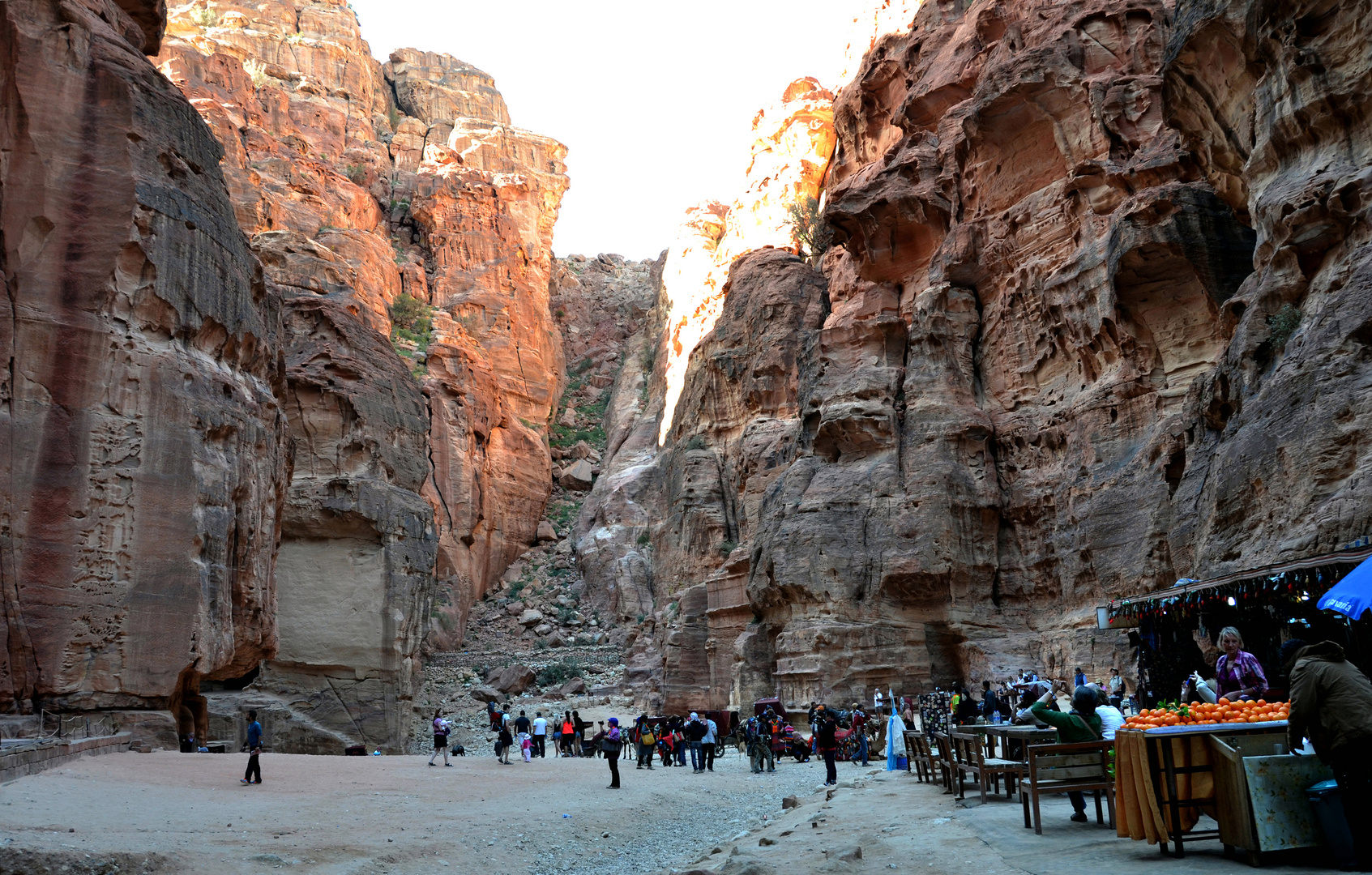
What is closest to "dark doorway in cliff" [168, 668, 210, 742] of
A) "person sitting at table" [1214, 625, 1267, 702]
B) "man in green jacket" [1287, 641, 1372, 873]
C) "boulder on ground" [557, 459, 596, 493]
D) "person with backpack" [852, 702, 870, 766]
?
"person with backpack" [852, 702, 870, 766]

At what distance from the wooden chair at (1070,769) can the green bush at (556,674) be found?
43.6m

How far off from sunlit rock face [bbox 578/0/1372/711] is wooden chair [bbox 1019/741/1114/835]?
715 centimetres

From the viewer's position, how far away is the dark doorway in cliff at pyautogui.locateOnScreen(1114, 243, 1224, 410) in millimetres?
26094

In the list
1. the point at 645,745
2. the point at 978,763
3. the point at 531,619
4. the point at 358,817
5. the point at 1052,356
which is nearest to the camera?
the point at 978,763

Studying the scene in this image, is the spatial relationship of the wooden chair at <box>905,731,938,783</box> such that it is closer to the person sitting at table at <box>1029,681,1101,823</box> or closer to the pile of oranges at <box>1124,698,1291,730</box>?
the person sitting at table at <box>1029,681,1101,823</box>

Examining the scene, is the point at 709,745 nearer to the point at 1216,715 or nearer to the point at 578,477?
the point at 1216,715

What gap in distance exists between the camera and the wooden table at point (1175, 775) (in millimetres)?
7375

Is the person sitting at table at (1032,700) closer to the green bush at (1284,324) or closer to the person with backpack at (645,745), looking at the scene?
the green bush at (1284,324)

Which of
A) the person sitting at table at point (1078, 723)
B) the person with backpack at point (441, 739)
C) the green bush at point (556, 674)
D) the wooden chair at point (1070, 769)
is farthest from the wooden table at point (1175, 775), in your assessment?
the green bush at point (556, 674)

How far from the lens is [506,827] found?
559 inches

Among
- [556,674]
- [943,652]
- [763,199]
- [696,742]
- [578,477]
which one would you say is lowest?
[696,742]

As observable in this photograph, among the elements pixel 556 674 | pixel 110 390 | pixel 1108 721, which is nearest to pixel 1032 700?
pixel 1108 721

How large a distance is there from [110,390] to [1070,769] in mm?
18706

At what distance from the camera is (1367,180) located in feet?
55.5
